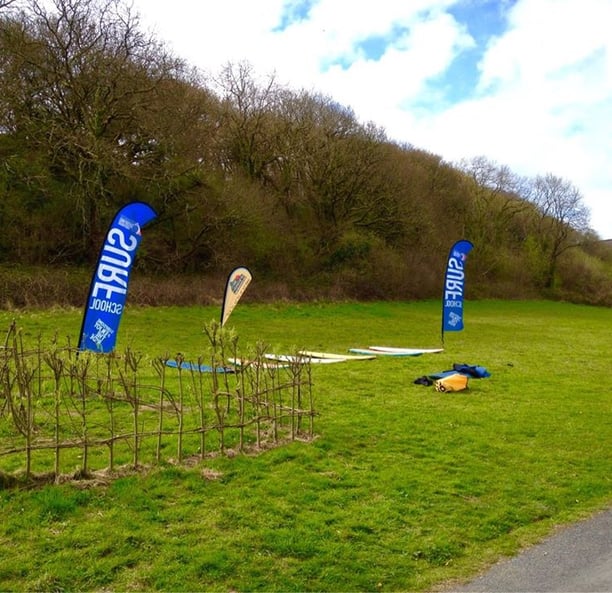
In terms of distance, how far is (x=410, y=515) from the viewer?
232 inches

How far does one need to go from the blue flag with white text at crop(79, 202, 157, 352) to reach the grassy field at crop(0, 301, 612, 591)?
417 cm

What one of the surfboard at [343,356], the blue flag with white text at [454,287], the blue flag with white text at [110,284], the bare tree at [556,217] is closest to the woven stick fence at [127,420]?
the blue flag with white text at [110,284]

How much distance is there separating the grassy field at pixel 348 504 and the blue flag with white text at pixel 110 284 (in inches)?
164

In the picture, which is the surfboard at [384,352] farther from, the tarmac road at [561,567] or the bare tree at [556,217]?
the bare tree at [556,217]

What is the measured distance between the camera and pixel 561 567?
16.4 feet

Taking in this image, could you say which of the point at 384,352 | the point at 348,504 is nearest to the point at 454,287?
the point at 384,352

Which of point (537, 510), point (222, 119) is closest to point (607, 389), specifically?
point (537, 510)

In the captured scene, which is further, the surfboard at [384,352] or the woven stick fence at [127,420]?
the surfboard at [384,352]

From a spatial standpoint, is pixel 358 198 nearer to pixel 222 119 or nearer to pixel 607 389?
pixel 222 119

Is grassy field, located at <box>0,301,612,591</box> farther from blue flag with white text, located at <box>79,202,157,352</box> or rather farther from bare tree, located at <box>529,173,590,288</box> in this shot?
bare tree, located at <box>529,173,590,288</box>

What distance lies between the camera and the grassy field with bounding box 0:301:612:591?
4.61 m

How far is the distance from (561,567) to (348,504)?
2054 mm

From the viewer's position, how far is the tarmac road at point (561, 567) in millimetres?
4602

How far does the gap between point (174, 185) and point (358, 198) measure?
1873 cm
